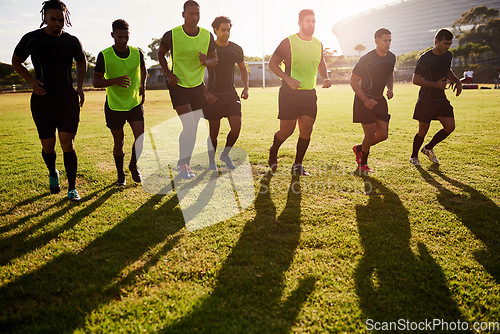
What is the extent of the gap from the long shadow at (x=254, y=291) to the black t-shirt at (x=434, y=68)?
4.04 metres

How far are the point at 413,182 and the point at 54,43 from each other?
5.17 meters

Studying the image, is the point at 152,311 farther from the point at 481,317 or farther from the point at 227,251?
the point at 481,317

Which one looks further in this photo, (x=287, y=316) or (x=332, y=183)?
(x=332, y=183)

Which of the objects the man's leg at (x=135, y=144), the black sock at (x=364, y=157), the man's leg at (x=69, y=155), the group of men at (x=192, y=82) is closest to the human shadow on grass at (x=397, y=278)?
the black sock at (x=364, y=157)

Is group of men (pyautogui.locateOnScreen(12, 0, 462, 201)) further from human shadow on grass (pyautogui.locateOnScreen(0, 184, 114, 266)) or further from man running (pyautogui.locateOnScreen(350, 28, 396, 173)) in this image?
human shadow on grass (pyautogui.locateOnScreen(0, 184, 114, 266))

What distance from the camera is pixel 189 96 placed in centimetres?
500

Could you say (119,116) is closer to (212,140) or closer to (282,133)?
(212,140)

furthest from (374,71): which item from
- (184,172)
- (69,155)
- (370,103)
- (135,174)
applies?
(69,155)

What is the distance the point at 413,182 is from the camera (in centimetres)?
485

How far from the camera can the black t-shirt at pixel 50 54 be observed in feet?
12.4

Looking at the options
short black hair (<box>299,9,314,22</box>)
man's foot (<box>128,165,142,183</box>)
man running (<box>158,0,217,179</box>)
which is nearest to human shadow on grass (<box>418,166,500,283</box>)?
short black hair (<box>299,9,314,22</box>)

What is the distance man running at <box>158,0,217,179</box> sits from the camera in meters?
4.64

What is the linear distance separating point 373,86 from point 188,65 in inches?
116

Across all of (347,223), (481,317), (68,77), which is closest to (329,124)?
(347,223)
